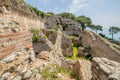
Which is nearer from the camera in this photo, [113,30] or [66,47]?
[66,47]

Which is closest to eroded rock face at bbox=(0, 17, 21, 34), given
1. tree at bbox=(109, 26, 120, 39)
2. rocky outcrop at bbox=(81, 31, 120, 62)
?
rocky outcrop at bbox=(81, 31, 120, 62)

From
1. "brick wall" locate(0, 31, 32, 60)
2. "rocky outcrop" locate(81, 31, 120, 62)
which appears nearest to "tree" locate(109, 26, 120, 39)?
"rocky outcrop" locate(81, 31, 120, 62)

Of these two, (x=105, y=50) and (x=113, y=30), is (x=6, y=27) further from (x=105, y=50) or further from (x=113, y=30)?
(x=113, y=30)

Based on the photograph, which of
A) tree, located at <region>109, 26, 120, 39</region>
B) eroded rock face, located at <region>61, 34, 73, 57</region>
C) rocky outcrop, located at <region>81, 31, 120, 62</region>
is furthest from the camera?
tree, located at <region>109, 26, 120, 39</region>

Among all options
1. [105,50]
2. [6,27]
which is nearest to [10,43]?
[6,27]

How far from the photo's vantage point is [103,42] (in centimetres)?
1634

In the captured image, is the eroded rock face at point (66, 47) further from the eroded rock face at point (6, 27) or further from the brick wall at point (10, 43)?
the eroded rock face at point (6, 27)

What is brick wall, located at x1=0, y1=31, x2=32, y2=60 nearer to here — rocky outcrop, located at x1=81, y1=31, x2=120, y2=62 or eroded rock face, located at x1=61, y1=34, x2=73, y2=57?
rocky outcrop, located at x1=81, y1=31, x2=120, y2=62

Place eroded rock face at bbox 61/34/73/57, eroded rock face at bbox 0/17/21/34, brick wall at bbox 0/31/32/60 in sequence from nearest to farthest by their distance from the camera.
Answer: brick wall at bbox 0/31/32/60, eroded rock face at bbox 0/17/21/34, eroded rock face at bbox 61/34/73/57

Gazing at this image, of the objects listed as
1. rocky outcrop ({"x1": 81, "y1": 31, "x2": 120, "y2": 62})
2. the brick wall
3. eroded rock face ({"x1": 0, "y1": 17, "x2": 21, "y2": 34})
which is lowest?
rocky outcrop ({"x1": 81, "y1": 31, "x2": 120, "y2": 62})

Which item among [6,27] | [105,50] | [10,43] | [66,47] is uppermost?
[6,27]

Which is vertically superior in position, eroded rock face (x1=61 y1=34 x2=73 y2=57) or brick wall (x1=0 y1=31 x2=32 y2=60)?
brick wall (x1=0 y1=31 x2=32 y2=60)

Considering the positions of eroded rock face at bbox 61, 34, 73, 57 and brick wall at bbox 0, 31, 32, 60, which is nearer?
brick wall at bbox 0, 31, 32, 60

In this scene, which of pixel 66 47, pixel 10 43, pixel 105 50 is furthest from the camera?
pixel 66 47
